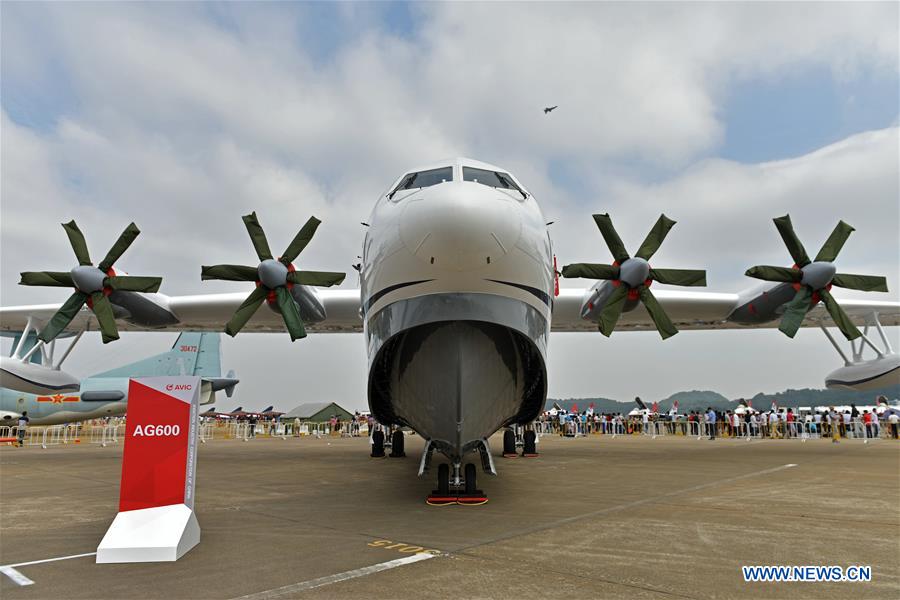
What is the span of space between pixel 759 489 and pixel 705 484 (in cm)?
81

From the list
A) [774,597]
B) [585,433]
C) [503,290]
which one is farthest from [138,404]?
[585,433]

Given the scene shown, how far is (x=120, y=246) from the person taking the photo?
11.7 m

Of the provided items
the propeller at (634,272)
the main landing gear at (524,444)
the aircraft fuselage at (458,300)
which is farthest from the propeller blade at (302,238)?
the main landing gear at (524,444)

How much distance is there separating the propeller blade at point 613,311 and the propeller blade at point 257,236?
20.0 ft

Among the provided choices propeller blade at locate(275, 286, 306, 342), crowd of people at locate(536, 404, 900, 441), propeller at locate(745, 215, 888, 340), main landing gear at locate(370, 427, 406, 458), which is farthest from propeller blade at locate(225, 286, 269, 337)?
crowd of people at locate(536, 404, 900, 441)

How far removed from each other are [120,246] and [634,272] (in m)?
10.5

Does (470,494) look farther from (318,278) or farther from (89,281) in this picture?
(89,281)

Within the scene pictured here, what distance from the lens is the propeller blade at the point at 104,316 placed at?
11125 millimetres

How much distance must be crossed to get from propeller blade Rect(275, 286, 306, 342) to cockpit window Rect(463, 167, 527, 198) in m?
4.22

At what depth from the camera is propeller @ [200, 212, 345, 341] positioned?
9883 millimetres

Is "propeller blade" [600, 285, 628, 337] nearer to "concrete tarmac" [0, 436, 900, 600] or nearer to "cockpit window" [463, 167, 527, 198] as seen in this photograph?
"concrete tarmac" [0, 436, 900, 600]

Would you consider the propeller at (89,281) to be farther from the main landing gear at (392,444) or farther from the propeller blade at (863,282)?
the propeller blade at (863,282)

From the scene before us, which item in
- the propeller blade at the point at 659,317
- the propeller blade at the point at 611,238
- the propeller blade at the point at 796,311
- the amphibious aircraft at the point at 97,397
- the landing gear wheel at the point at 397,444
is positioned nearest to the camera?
the propeller blade at the point at 659,317

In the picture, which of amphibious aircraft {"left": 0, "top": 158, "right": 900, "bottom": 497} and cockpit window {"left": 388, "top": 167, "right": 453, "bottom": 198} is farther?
cockpit window {"left": 388, "top": 167, "right": 453, "bottom": 198}
